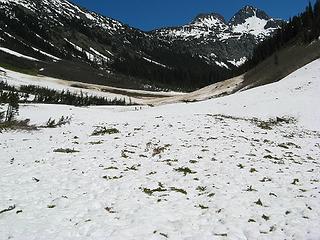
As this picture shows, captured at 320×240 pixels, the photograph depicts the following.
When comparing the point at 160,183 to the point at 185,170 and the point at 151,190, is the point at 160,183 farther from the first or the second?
the point at 185,170

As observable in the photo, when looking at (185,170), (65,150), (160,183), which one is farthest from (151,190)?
(65,150)

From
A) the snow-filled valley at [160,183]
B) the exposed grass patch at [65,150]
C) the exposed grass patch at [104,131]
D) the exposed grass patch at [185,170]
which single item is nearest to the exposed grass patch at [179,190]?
the snow-filled valley at [160,183]

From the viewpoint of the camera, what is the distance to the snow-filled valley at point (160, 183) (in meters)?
11.0

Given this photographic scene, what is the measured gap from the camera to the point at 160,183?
15.8 meters

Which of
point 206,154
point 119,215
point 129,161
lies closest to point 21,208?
point 119,215

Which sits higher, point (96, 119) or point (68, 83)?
point (68, 83)

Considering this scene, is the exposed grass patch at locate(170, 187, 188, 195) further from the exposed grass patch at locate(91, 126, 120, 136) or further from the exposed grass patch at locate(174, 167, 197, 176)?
the exposed grass patch at locate(91, 126, 120, 136)

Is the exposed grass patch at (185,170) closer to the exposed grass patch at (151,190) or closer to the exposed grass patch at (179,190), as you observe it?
the exposed grass patch at (179,190)

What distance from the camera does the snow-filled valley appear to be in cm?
1104

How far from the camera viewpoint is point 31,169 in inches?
677

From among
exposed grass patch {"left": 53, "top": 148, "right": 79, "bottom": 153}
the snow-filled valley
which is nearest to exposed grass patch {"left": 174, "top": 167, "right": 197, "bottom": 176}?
the snow-filled valley

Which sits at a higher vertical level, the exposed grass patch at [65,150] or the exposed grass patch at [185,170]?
the exposed grass patch at [65,150]

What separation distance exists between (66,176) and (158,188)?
433 cm

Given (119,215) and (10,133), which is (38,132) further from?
(119,215)
